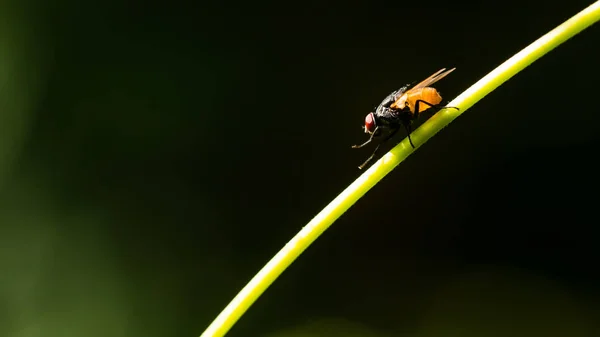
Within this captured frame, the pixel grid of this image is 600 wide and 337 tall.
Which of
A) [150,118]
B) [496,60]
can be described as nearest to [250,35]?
[150,118]

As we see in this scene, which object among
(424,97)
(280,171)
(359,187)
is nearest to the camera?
(359,187)

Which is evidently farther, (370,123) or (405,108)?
(370,123)

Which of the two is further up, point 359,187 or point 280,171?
point 359,187

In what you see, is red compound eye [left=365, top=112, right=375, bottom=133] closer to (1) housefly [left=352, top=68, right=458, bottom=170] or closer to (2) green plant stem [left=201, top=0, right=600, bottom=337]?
(1) housefly [left=352, top=68, right=458, bottom=170]

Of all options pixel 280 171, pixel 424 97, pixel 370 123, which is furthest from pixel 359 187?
pixel 280 171

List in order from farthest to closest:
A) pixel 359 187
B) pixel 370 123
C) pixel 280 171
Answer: pixel 280 171 → pixel 370 123 → pixel 359 187

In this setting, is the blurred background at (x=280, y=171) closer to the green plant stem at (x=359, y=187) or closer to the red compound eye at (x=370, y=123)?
the red compound eye at (x=370, y=123)

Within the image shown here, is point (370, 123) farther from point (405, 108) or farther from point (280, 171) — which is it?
point (280, 171)

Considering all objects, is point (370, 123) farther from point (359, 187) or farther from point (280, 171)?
point (280, 171)
